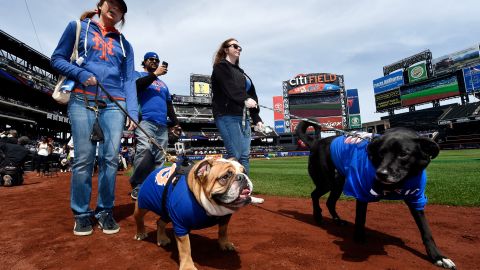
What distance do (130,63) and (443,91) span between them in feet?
185

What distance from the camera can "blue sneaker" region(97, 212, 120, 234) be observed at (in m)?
3.18

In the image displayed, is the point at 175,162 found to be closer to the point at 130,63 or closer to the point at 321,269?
the point at 321,269

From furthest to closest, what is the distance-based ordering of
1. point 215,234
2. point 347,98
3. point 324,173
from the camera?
point 347,98 → point 324,173 → point 215,234

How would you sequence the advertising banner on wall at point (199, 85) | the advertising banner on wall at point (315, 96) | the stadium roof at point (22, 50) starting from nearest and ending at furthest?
the stadium roof at point (22, 50)
the advertising banner on wall at point (199, 85)
the advertising banner on wall at point (315, 96)

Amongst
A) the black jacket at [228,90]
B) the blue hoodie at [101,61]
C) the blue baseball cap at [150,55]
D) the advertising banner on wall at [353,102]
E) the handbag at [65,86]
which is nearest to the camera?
the handbag at [65,86]

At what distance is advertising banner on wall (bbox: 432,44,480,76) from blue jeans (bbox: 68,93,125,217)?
57.8 meters

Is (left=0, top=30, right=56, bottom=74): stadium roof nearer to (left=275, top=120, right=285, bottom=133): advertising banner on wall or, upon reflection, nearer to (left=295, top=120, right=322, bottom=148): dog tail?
(left=295, top=120, right=322, bottom=148): dog tail

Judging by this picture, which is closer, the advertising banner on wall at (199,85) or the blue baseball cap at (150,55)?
the blue baseball cap at (150,55)

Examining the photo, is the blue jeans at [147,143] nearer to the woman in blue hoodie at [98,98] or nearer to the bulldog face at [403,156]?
the woman in blue hoodie at [98,98]

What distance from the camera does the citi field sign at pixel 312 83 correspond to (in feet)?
229

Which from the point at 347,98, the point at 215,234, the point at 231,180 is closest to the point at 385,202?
the point at 215,234

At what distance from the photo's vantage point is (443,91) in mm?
46562

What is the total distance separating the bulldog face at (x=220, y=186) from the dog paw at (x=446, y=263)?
1690mm

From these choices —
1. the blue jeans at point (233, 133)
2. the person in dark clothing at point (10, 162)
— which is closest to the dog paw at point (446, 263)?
the blue jeans at point (233, 133)
